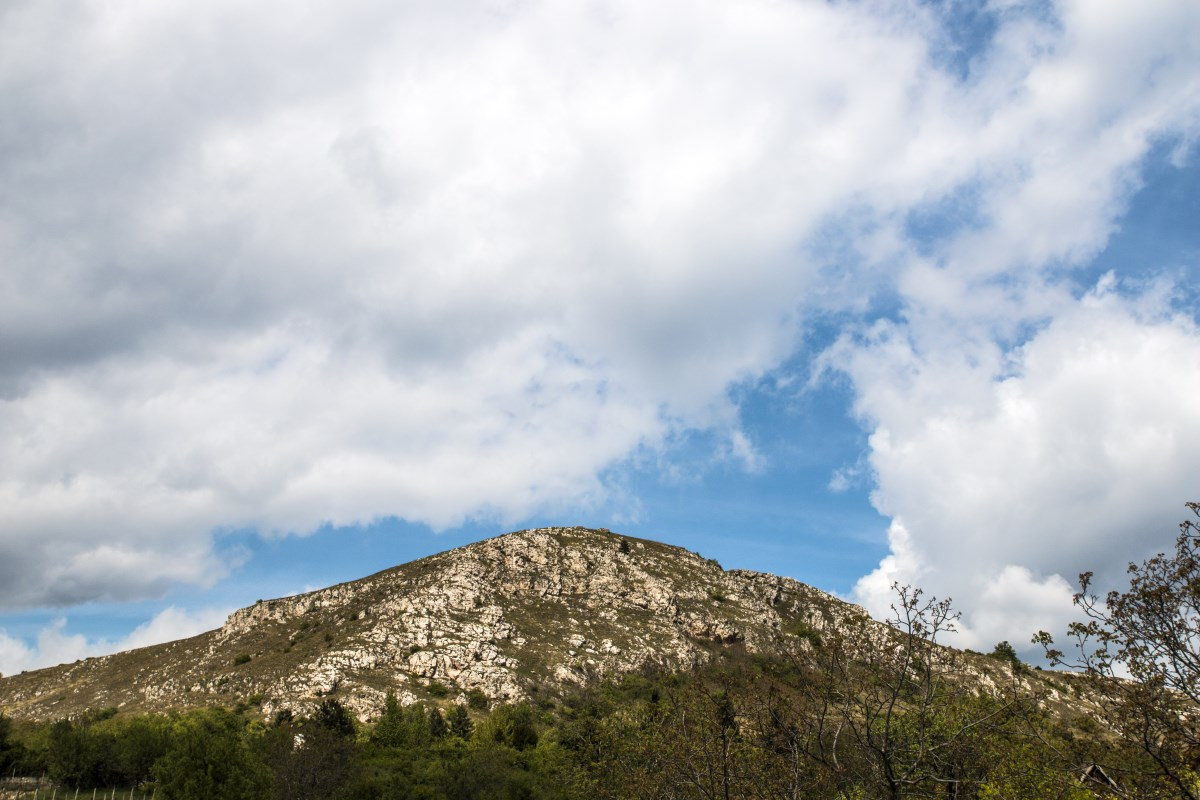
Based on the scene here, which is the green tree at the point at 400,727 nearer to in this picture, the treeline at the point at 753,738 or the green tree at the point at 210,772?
the treeline at the point at 753,738

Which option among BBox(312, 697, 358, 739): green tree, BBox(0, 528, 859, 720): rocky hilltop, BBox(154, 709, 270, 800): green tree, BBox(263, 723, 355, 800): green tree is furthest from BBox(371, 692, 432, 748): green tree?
BBox(154, 709, 270, 800): green tree

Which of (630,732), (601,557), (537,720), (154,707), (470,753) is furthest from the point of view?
(601,557)

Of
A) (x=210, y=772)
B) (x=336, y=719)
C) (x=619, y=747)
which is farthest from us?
(x=336, y=719)

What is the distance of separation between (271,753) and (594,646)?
158ft

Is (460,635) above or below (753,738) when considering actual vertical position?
above

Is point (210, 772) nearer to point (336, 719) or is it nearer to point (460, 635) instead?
point (336, 719)

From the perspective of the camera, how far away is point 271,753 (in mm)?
58656

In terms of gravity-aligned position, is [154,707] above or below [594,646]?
below

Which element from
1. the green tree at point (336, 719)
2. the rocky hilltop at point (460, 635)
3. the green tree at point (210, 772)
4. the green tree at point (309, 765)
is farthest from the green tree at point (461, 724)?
the green tree at point (210, 772)

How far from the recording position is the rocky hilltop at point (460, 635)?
8794 centimetres

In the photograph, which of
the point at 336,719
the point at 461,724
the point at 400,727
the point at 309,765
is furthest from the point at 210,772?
the point at 461,724

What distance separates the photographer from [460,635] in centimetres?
9681

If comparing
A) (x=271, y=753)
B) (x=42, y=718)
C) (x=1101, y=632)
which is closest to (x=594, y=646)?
(x=271, y=753)

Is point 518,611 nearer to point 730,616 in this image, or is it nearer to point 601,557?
point 601,557
